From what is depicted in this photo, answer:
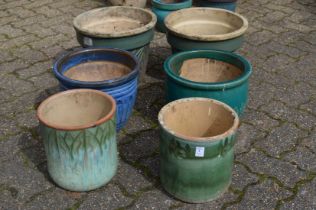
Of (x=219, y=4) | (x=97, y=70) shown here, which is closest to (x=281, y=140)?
(x=97, y=70)

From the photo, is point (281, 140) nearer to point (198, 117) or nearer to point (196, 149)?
point (198, 117)

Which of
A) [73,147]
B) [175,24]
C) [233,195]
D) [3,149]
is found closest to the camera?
[73,147]

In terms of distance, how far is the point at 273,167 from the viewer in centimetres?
297

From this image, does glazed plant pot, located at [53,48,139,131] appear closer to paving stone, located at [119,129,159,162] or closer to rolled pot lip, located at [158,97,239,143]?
paving stone, located at [119,129,159,162]

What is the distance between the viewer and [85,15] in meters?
3.76

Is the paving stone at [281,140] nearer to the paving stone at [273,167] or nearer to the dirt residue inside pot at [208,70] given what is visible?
the paving stone at [273,167]

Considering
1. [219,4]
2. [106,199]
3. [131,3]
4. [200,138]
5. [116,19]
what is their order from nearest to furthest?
1. [200,138]
2. [106,199]
3. [116,19]
4. [219,4]
5. [131,3]

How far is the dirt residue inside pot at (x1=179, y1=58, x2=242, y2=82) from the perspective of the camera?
337cm

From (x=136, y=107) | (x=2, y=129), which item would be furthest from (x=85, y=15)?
(x=2, y=129)

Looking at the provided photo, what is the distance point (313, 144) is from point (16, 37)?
3393 mm

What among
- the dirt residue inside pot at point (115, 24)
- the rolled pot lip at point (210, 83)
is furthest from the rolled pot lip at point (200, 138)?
the dirt residue inside pot at point (115, 24)

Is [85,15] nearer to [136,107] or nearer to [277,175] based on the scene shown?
[136,107]

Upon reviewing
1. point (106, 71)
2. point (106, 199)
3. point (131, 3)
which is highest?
point (106, 71)

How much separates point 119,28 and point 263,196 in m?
2.16
